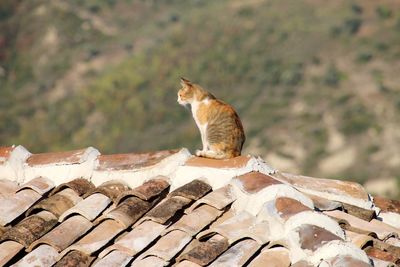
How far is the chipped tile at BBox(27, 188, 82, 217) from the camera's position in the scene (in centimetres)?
618

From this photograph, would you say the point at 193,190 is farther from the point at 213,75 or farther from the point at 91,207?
the point at 213,75

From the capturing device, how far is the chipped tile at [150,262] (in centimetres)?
546

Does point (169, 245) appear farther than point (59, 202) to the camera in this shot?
No

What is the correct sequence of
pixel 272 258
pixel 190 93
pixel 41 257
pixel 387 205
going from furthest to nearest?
pixel 190 93, pixel 387 205, pixel 41 257, pixel 272 258

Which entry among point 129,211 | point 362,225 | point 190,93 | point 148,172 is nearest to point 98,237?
point 129,211

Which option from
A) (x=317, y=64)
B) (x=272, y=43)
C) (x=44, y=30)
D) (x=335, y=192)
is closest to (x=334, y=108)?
(x=317, y=64)

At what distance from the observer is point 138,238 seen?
5695mm

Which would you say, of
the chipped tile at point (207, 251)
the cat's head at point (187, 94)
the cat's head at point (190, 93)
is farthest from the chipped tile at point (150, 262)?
the cat's head at point (187, 94)

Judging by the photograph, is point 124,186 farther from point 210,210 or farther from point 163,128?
point 163,128

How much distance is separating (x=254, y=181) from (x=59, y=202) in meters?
1.31

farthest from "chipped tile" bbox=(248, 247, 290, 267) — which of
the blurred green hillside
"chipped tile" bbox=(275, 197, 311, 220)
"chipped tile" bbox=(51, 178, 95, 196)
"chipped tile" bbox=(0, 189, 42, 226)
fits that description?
the blurred green hillside

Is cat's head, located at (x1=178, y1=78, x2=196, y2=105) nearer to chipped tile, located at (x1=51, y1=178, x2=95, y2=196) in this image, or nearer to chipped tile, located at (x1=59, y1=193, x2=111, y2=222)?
chipped tile, located at (x1=51, y1=178, x2=95, y2=196)

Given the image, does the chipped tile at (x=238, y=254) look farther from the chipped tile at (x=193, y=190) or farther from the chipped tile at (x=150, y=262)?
the chipped tile at (x=193, y=190)

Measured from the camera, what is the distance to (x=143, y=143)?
37625 mm
